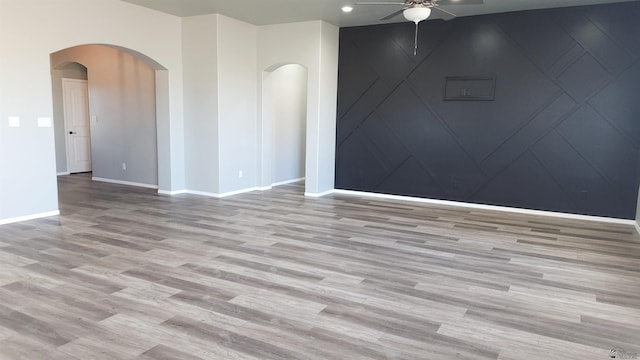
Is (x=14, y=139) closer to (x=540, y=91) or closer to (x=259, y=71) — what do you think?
(x=259, y=71)

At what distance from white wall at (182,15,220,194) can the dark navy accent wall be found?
7.49 feet

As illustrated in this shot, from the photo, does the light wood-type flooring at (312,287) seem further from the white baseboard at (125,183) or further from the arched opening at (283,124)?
the arched opening at (283,124)

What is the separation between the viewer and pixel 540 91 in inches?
263

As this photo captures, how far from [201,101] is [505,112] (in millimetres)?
4991

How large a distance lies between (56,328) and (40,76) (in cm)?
400

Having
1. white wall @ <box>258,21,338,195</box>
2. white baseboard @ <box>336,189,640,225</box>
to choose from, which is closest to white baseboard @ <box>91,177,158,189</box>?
white wall @ <box>258,21,338,195</box>

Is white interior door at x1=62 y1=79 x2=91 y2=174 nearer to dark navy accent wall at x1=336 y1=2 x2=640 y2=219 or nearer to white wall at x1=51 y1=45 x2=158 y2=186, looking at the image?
white wall at x1=51 y1=45 x2=158 y2=186

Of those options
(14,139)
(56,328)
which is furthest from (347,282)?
(14,139)

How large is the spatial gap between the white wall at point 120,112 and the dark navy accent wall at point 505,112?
11.7 feet

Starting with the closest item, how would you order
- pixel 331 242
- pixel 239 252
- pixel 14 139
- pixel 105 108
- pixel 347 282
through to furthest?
pixel 347 282 → pixel 239 252 → pixel 331 242 → pixel 14 139 → pixel 105 108

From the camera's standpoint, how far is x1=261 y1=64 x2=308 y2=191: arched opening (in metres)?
8.49

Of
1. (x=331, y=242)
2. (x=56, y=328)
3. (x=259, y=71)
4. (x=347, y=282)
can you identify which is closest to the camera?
(x=56, y=328)

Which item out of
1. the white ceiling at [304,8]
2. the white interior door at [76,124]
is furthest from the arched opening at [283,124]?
the white interior door at [76,124]

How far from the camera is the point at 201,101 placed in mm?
7641
